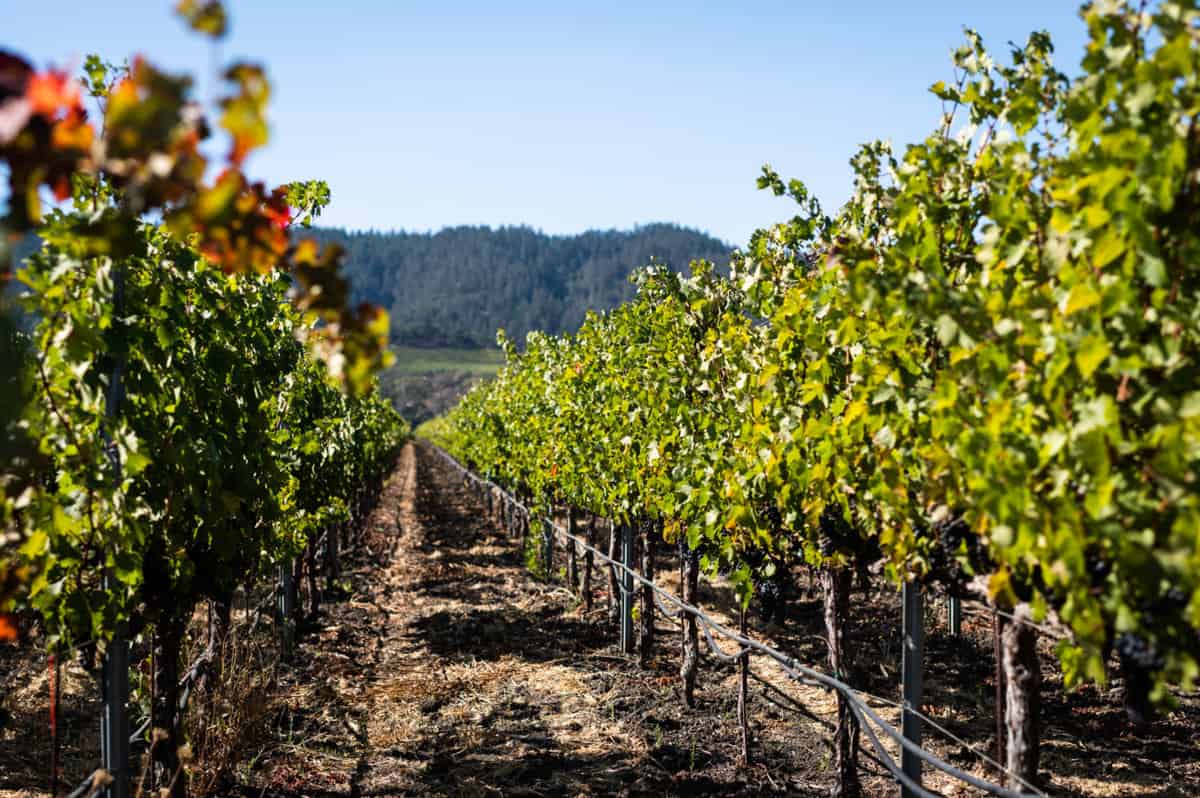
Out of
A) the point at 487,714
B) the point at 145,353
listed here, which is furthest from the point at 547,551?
the point at 145,353

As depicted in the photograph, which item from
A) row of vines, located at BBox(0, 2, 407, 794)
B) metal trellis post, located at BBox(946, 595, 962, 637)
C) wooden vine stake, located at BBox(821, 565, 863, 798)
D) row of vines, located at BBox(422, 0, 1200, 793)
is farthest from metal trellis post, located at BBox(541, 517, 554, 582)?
wooden vine stake, located at BBox(821, 565, 863, 798)

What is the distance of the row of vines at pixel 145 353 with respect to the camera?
4.07 ft

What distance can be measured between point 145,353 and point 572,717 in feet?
15.0

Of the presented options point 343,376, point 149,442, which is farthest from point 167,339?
point 343,376

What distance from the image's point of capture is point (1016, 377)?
8.93 feet

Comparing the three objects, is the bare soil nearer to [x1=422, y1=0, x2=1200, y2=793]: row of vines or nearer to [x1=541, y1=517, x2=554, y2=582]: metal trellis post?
[x1=422, y1=0, x2=1200, y2=793]: row of vines

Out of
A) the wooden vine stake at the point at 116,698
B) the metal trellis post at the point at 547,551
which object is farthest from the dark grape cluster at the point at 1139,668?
the metal trellis post at the point at 547,551

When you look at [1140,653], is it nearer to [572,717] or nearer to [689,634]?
[689,634]

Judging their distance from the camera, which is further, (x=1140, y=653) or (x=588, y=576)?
(x=588, y=576)

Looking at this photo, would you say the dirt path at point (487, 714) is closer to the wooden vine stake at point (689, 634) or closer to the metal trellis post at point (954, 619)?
the wooden vine stake at point (689, 634)

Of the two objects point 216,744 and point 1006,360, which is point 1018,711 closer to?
A: point 1006,360

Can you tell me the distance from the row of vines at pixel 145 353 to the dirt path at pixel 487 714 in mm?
1410

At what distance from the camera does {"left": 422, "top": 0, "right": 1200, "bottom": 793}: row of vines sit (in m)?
2.27

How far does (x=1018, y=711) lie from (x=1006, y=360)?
1520 millimetres
